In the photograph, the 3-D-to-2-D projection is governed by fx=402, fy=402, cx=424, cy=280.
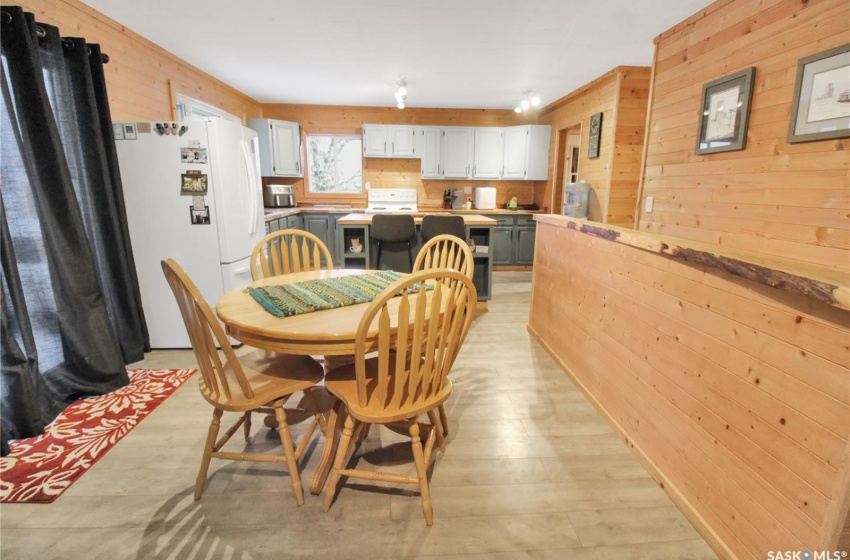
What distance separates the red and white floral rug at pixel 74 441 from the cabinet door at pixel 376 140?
419 centimetres

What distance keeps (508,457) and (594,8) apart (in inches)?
110

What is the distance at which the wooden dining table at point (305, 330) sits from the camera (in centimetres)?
141

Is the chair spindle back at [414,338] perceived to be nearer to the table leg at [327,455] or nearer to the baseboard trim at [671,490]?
the table leg at [327,455]

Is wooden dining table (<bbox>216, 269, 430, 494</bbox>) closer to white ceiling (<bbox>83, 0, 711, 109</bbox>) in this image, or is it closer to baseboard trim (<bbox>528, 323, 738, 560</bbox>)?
baseboard trim (<bbox>528, 323, 738, 560</bbox>)

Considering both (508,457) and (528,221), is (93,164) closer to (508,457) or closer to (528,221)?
(508,457)

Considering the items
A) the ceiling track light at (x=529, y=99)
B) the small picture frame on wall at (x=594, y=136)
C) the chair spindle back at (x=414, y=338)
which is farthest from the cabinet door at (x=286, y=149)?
the chair spindle back at (x=414, y=338)

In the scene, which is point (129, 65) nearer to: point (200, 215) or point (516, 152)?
point (200, 215)

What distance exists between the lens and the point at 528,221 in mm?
5871

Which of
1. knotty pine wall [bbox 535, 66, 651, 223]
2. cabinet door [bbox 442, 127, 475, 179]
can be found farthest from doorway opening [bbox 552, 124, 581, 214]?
cabinet door [bbox 442, 127, 475, 179]

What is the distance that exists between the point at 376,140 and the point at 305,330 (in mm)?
4958

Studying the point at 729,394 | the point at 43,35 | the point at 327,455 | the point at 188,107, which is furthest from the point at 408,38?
the point at 729,394

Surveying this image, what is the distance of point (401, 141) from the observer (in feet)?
19.3

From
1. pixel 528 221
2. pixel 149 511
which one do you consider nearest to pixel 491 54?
pixel 528 221

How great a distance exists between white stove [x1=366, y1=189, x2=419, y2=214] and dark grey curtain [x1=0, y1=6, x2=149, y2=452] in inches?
144
